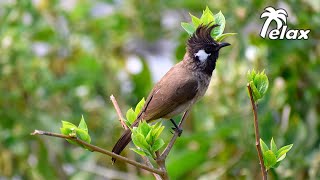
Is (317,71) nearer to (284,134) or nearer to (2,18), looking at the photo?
(284,134)

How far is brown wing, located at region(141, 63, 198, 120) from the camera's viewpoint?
2883 mm

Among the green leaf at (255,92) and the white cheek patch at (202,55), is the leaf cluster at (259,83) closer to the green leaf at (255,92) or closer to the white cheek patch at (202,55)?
the green leaf at (255,92)

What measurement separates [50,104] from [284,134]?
1273 mm

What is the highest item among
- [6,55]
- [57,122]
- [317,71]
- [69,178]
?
[317,71]

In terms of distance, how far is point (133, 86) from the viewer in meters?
4.61

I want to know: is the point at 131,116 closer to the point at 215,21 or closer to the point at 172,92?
the point at 215,21

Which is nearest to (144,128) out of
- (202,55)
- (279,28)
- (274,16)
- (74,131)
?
(74,131)

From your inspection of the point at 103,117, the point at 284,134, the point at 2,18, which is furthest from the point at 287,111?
the point at 2,18

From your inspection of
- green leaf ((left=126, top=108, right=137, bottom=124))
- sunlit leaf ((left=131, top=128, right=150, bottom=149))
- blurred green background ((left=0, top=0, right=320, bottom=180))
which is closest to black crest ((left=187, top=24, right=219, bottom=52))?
green leaf ((left=126, top=108, right=137, bottom=124))

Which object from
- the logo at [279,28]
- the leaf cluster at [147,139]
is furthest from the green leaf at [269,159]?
the logo at [279,28]

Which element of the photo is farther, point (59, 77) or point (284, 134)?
point (59, 77)

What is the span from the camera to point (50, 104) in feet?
14.3

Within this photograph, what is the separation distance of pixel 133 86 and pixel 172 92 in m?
1.64

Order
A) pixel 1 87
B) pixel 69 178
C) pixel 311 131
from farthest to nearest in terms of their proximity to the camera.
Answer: pixel 69 178 → pixel 1 87 → pixel 311 131
